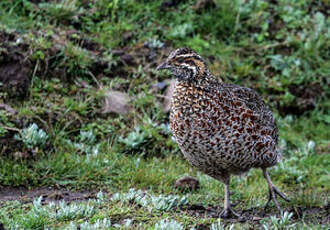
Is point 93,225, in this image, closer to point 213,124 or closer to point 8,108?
point 213,124

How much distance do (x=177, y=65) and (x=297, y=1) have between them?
552cm

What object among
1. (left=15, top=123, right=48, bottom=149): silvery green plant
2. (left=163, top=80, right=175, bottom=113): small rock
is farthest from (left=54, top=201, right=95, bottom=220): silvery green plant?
(left=163, top=80, right=175, bottom=113): small rock

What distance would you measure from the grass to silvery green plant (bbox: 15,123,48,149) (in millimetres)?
12

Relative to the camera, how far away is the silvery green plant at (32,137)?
613 centimetres

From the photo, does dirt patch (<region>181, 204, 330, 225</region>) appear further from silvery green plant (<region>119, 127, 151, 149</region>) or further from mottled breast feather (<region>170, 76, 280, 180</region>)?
silvery green plant (<region>119, 127, 151, 149</region>)

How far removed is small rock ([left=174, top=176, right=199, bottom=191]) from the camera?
236 inches

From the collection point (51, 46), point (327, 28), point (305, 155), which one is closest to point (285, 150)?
point (305, 155)

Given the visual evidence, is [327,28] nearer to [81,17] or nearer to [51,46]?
[81,17]

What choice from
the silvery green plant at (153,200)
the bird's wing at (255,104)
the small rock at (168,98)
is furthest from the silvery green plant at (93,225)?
the small rock at (168,98)

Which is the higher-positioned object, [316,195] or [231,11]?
[231,11]

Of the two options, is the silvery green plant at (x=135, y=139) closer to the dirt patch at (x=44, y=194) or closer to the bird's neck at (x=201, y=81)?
the dirt patch at (x=44, y=194)

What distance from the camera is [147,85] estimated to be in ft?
25.4

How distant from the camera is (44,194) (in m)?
5.54

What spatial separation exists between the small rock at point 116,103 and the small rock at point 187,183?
5.22 feet
